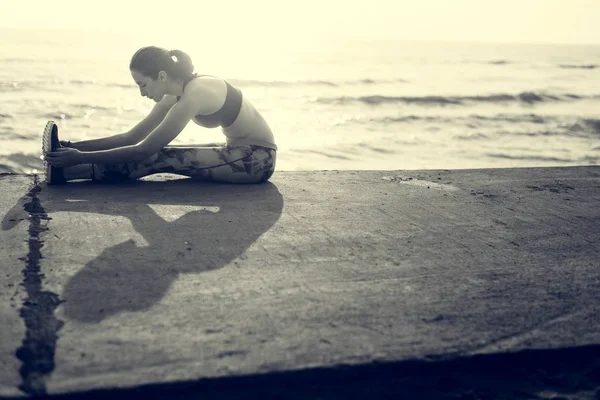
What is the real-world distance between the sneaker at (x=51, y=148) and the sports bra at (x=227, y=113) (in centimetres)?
76

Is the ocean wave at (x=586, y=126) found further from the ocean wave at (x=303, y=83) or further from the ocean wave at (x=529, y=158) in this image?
the ocean wave at (x=303, y=83)

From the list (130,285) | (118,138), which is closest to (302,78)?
(118,138)

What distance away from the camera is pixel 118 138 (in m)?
4.58

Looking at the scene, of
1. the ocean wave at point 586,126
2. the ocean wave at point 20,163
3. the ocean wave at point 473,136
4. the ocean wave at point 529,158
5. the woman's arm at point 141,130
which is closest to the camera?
the woman's arm at point 141,130

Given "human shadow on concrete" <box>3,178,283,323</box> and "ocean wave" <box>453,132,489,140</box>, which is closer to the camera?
"human shadow on concrete" <box>3,178,283,323</box>

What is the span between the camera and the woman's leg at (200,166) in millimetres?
4281

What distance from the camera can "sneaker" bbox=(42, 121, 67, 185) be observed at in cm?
409

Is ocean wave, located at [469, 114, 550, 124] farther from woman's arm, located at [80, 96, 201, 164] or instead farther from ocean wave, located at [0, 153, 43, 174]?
woman's arm, located at [80, 96, 201, 164]

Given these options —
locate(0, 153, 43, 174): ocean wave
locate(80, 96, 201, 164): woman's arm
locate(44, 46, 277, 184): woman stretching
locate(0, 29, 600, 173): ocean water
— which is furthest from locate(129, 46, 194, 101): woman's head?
locate(0, 29, 600, 173): ocean water

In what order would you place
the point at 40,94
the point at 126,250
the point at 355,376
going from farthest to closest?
the point at 40,94 → the point at 126,250 → the point at 355,376

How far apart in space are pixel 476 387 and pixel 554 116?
17.5m

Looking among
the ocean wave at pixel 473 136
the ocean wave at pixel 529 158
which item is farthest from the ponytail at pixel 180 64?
the ocean wave at pixel 473 136

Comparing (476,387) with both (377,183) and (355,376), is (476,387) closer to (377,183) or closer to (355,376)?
(355,376)

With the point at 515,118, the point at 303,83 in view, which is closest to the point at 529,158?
the point at 515,118
